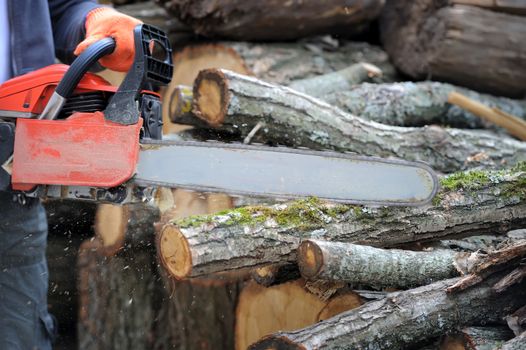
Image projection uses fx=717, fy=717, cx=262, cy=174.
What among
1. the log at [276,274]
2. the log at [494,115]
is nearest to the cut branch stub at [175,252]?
the log at [276,274]

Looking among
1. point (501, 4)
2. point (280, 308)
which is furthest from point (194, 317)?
point (501, 4)

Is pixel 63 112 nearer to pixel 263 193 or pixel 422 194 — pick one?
pixel 263 193

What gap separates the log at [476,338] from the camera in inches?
76.5

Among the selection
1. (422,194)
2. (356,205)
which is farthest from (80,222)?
(422,194)

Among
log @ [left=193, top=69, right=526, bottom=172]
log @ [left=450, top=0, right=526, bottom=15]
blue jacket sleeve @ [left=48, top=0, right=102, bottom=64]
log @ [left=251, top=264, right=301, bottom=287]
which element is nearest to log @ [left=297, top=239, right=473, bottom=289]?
log @ [left=251, top=264, right=301, bottom=287]

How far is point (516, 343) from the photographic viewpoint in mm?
1871

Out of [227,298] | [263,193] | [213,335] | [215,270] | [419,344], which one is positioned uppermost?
[263,193]

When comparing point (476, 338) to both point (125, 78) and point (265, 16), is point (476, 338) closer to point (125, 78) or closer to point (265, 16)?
point (125, 78)

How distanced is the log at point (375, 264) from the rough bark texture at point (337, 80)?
139 cm

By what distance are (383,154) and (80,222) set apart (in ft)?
4.52

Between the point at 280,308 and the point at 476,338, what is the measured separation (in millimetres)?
712

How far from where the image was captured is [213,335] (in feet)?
10.4

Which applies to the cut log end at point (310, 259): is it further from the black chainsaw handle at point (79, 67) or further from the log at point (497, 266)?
the black chainsaw handle at point (79, 67)

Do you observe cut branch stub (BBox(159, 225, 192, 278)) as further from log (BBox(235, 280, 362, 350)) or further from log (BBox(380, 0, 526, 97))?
log (BBox(380, 0, 526, 97))
